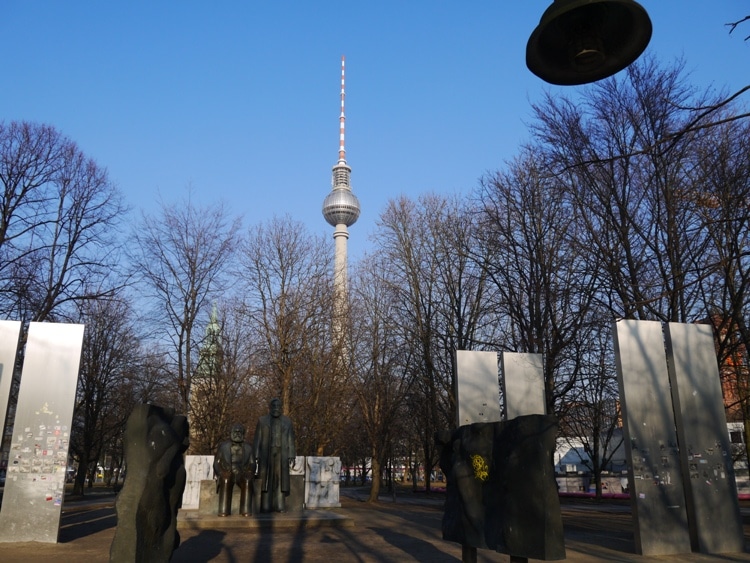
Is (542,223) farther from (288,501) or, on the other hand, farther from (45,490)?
(45,490)

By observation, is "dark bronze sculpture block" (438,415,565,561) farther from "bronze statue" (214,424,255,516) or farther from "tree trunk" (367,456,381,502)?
"tree trunk" (367,456,381,502)

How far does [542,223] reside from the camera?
21.1 m

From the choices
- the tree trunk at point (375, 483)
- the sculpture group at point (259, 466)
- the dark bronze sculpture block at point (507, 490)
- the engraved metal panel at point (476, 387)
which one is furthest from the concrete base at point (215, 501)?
the tree trunk at point (375, 483)

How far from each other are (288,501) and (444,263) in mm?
13562

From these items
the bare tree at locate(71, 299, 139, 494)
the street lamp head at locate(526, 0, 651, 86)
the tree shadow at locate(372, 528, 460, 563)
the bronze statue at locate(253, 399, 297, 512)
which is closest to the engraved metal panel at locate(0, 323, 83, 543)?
the bronze statue at locate(253, 399, 297, 512)

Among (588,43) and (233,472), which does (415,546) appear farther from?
(588,43)

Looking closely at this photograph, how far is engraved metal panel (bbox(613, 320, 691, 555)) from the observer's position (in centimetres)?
1159

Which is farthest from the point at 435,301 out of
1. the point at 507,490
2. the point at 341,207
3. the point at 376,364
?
the point at 341,207

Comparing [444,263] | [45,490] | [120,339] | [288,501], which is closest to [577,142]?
[444,263]

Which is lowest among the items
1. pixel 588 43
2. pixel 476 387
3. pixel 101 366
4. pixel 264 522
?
pixel 264 522

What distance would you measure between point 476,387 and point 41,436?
410 inches

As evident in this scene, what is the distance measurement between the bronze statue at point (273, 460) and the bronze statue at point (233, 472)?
0.44 metres

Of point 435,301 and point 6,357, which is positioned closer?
point 6,357

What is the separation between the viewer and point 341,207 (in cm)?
11106
